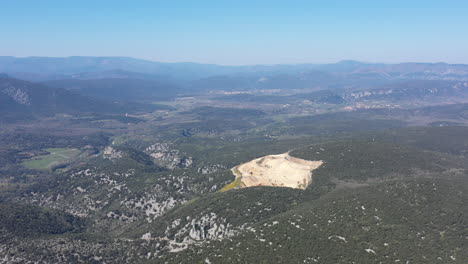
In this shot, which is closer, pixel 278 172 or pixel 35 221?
pixel 35 221

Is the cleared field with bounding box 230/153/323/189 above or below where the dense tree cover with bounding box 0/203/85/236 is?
above

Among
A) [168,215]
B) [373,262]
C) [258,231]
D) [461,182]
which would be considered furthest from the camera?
[168,215]

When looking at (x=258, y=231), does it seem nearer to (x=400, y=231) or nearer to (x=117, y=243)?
(x=400, y=231)

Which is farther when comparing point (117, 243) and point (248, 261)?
point (117, 243)

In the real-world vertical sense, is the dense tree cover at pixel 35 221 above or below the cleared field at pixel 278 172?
below

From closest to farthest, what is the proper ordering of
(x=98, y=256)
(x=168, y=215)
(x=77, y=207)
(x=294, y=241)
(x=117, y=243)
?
(x=294, y=241) < (x=98, y=256) < (x=117, y=243) < (x=168, y=215) < (x=77, y=207)

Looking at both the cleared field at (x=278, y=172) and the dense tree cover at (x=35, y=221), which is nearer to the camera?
the dense tree cover at (x=35, y=221)

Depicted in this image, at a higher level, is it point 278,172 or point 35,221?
point 278,172

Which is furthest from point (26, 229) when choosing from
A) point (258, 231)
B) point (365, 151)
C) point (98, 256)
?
point (365, 151)
